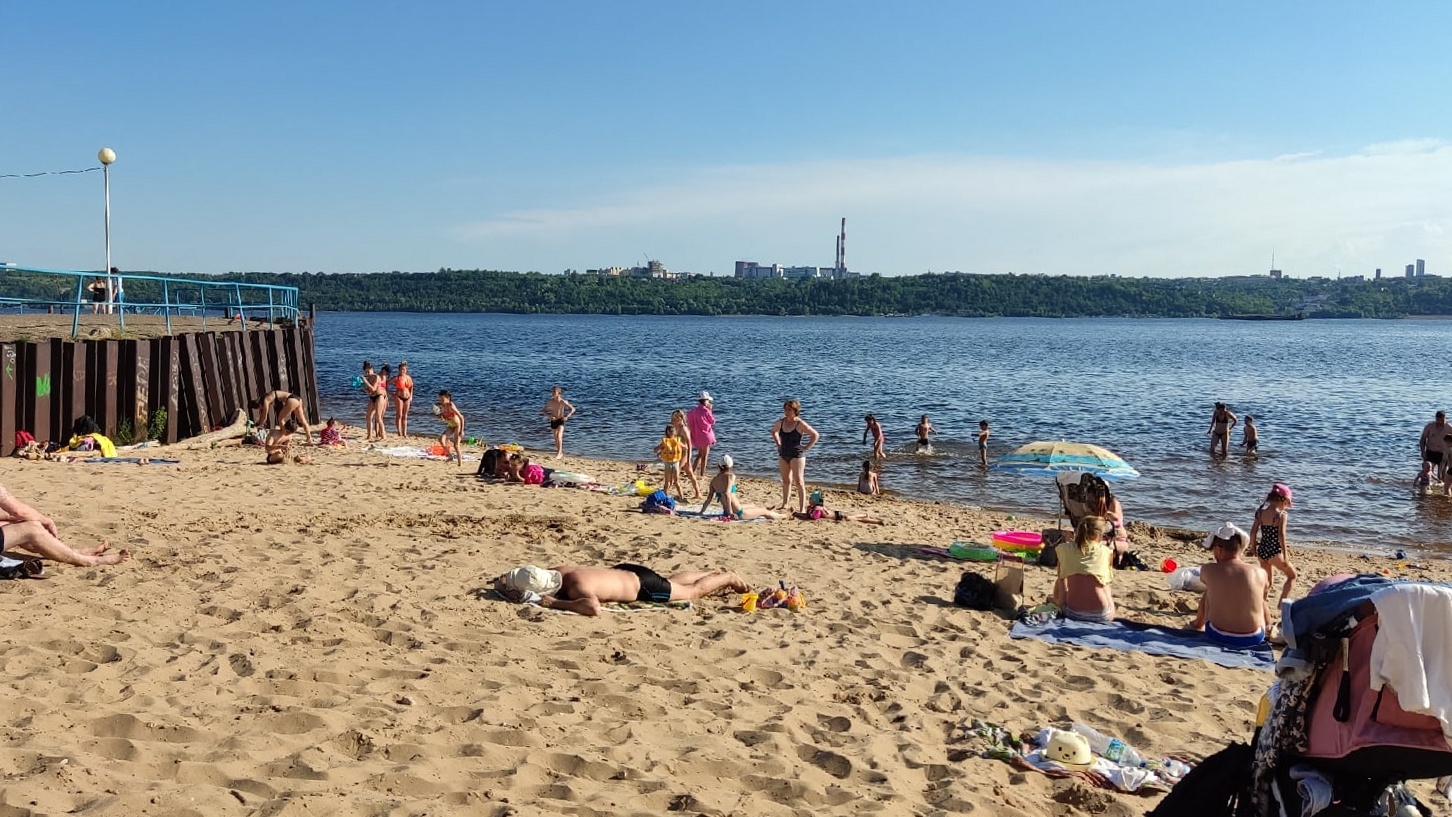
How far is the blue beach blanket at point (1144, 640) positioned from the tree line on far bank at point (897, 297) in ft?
513

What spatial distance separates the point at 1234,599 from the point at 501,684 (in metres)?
5.21

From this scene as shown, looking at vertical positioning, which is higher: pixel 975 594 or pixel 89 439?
pixel 89 439

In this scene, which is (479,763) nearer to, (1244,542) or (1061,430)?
(1244,542)

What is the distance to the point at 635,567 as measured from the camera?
797 cm

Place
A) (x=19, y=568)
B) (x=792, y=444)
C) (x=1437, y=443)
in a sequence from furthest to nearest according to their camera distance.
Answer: (x=1437, y=443)
(x=792, y=444)
(x=19, y=568)

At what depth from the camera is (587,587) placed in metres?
7.47

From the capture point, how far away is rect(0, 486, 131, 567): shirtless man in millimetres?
7281

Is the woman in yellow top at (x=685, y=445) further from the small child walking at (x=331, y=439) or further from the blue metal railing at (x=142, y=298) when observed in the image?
the blue metal railing at (x=142, y=298)

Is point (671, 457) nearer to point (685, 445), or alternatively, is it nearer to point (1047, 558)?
point (685, 445)

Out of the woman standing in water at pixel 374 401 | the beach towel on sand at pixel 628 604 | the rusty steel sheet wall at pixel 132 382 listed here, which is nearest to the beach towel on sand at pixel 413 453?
the woman standing in water at pixel 374 401

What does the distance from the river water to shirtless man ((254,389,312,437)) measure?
718 centimetres

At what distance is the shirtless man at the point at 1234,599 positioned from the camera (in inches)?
304

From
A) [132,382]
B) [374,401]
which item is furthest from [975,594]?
[374,401]

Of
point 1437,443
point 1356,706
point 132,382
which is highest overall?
point 132,382
